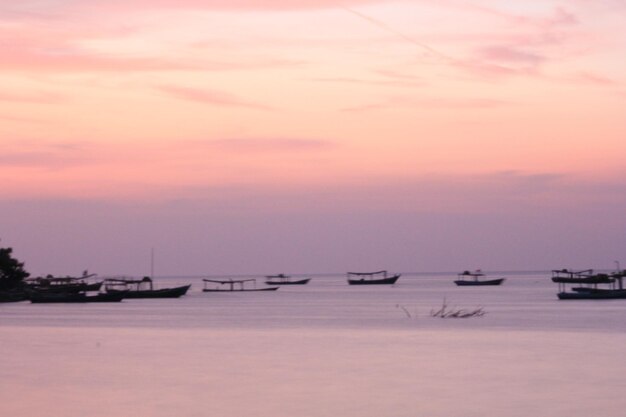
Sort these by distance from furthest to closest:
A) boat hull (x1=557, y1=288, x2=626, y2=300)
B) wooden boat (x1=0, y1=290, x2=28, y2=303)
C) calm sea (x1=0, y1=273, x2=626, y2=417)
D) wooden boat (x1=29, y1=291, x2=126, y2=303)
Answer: wooden boat (x1=0, y1=290, x2=28, y2=303), wooden boat (x1=29, y1=291, x2=126, y2=303), boat hull (x1=557, y1=288, x2=626, y2=300), calm sea (x1=0, y1=273, x2=626, y2=417)

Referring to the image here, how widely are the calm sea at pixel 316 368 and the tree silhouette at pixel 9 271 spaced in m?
31.5

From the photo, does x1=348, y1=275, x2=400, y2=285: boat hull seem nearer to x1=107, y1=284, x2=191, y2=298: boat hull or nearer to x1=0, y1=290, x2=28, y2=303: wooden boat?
x1=107, y1=284, x2=191, y2=298: boat hull

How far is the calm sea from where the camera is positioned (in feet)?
77.4

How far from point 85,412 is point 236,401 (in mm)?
3607

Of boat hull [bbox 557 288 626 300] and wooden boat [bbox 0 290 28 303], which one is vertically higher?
wooden boat [bbox 0 290 28 303]

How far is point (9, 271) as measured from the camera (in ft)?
291

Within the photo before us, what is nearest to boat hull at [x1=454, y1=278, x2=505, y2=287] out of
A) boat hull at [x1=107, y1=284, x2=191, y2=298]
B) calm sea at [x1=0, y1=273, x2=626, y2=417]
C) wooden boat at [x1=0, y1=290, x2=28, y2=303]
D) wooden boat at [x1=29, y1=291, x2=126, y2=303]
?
boat hull at [x1=107, y1=284, x2=191, y2=298]

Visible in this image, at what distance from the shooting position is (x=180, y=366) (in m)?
32.1

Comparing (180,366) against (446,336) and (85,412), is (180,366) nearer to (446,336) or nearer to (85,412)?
Answer: (85,412)

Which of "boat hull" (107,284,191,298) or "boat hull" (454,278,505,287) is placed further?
"boat hull" (454,278,505,287)

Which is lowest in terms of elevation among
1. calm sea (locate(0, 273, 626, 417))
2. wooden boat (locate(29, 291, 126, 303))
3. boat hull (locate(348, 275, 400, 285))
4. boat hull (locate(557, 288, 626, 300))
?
calm sea (locate(0, 273, 626, 417))

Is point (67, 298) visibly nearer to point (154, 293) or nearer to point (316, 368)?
point (154, 293)

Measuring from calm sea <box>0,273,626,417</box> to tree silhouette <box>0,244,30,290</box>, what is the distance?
31.5 meters

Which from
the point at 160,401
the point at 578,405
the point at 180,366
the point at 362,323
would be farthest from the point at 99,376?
the point at 362,323
